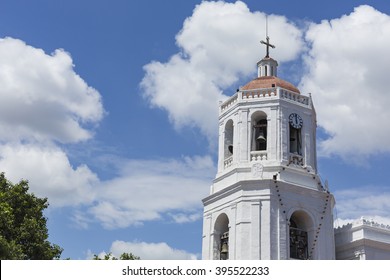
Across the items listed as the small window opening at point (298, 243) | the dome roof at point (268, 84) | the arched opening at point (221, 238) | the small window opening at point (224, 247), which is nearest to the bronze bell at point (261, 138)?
the dome roof at point (268, 84)

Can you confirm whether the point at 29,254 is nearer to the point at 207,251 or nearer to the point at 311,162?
the point at 207,251

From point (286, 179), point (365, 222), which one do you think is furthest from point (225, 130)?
point (365, 222)

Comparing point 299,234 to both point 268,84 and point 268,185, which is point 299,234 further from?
point 268,84

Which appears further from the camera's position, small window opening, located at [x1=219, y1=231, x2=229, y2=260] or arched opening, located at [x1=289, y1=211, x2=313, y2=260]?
small window opening, located at [x1=219, y1=231, x2=229, y2=260]

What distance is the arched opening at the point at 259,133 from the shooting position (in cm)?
3428

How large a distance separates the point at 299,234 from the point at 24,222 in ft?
47.3

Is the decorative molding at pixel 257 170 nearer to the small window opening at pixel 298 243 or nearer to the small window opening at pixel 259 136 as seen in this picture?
the small window opening at pixel 259 136

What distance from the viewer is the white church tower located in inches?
1239

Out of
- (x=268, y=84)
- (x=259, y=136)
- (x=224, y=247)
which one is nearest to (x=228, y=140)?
(x=259, y=136)

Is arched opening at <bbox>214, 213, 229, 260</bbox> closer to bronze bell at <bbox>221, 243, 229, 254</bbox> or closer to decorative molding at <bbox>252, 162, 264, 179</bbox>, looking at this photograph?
bronze bell at <bbox>221, 243, 229, 254</bbox>

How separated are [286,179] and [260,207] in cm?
229

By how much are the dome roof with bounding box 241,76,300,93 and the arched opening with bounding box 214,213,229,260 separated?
7.61 m

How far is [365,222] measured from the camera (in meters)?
33.5

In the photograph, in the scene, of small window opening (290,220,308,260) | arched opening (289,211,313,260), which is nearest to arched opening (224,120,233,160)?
arched opening (289,211,313,260)
